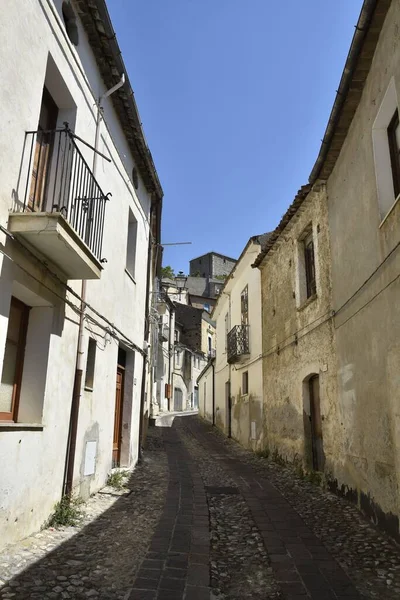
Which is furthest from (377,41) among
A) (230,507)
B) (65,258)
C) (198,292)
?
(198,292)

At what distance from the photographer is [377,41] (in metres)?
5.37

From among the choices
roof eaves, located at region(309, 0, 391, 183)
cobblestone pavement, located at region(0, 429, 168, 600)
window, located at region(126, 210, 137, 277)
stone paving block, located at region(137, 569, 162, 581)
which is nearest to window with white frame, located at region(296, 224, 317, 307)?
roof eaves, located at region(309, 0, 391, 183)

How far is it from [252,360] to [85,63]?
378 inches

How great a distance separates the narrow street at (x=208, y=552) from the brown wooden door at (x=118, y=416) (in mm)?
1290

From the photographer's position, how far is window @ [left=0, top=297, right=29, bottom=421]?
4.59 metres

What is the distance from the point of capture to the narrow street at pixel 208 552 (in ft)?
11.5

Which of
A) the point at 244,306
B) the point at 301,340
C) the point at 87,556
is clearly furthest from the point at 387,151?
the point at 244,306

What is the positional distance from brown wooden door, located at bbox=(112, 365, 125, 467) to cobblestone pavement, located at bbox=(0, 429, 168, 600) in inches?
89.9

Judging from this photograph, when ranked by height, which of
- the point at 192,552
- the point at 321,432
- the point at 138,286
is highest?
the point at 138,286

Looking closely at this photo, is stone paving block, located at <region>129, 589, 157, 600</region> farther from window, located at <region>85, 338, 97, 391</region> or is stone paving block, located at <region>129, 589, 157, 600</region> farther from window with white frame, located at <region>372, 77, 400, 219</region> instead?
window with white frame, located at <region>372, 77, 400, 219</region>

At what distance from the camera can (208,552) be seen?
4383mm

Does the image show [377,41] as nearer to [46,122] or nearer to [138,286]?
[46,122]

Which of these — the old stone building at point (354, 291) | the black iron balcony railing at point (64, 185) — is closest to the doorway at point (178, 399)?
the old stone building at point (354, 291)

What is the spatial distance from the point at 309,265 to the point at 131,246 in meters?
3.72
